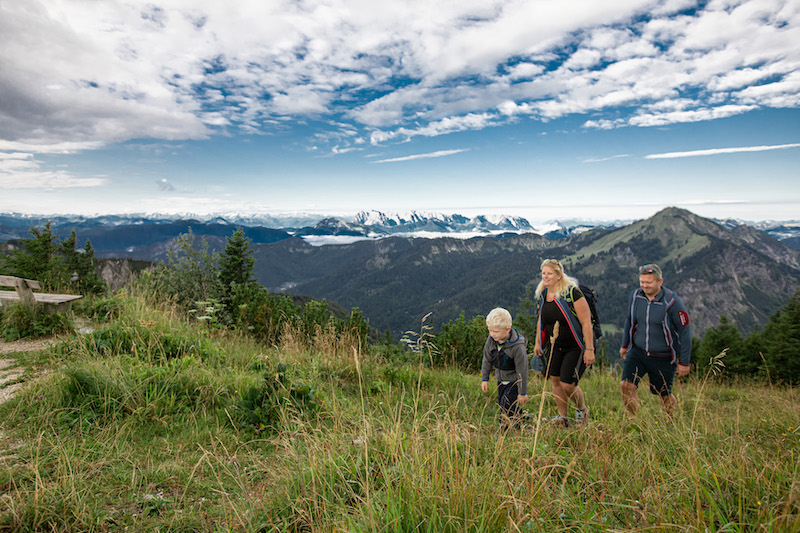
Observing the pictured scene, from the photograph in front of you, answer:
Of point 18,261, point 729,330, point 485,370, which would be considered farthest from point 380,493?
point 729,330

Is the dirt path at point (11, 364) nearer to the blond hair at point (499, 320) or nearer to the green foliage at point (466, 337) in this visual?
the blond hair at point (499, 320)

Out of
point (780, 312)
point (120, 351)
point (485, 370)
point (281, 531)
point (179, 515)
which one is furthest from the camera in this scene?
point (780, 312)

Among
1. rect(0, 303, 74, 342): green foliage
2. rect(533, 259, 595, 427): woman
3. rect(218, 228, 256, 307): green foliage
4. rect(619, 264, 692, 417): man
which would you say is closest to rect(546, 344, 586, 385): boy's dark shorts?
rect(533, 259, 595, 427): woman

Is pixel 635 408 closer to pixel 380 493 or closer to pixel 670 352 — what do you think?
pixel 670 352

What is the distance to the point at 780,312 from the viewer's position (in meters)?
36.2

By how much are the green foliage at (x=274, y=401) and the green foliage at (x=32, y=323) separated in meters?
4.87

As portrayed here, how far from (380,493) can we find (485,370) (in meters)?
3.15

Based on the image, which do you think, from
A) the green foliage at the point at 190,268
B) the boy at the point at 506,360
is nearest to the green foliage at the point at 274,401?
the boy at the point at 506,360

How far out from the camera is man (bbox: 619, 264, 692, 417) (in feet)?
16.8

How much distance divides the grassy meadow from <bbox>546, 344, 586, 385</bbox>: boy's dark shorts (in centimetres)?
117

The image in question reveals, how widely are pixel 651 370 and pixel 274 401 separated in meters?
5.25

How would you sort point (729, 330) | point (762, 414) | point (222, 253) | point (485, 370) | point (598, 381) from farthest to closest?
point (729, 330) < point (222, 253) < point (598, 381) < point (485, 370) < point (762, 414)

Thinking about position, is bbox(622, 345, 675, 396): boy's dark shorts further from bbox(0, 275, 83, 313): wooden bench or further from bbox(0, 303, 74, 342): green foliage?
bbox(0, 275, 83, 313): wooden bench

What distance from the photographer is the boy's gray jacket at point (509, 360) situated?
4812 millimetres
